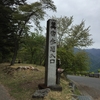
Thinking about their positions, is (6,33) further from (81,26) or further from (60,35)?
(81,26)

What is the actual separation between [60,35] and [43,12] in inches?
323

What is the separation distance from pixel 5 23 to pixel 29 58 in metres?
7.60

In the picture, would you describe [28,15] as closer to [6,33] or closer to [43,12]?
[43,12]

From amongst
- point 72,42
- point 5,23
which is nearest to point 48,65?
point 5,23

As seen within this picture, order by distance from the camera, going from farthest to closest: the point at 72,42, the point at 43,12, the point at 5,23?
the point at 72,42 < the point at 5,23 < the point at 43,12

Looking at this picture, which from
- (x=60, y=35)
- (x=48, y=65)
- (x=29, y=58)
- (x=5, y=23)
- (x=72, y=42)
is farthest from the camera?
(x=29, y=58)

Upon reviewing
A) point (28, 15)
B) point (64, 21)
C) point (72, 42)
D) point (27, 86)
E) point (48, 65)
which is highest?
point (64, 21)

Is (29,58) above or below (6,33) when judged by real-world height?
below

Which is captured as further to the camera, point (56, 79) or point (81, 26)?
point (81, 26)

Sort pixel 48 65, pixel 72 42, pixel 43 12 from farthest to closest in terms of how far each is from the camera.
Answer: pixel 72 42, pixel 43 12, pixel 48 65

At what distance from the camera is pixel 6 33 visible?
68.6 ft

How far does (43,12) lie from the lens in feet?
53.8

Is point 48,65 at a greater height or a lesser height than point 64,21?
lesser

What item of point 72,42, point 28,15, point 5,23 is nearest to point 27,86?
point 28,15
